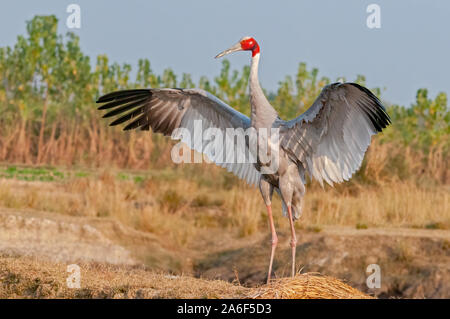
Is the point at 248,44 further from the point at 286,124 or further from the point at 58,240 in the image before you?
the point at 58,240

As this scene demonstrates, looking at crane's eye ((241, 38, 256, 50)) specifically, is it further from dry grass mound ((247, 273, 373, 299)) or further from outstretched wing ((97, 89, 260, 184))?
dry grass mound ((247, 273, 373, 299))

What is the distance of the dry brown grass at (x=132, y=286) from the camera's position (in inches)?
244

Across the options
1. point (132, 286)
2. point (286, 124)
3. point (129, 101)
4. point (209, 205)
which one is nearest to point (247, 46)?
point (286, 124)

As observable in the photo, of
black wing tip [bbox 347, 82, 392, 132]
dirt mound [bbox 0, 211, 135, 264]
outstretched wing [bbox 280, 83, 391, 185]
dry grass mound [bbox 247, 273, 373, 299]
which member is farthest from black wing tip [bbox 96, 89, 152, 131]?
dirt mound [bbox 0, 211, 135, 264]

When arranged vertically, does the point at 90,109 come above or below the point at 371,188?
above

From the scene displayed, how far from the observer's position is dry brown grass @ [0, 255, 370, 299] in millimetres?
6188

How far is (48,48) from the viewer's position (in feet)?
84.3

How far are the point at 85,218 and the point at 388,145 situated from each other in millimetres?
9344

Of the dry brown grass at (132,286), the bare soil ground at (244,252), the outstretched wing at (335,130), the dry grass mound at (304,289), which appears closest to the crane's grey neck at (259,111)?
the outstretched wing at (335,130)

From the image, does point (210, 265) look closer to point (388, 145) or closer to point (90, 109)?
point (388, 145)

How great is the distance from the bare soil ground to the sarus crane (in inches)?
118

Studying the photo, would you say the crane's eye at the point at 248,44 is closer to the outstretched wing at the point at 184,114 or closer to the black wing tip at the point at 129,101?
the outstretched wing at the point at 184,114
